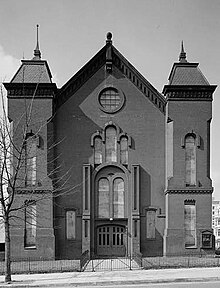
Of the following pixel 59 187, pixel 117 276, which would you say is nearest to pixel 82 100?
pixel 59 187

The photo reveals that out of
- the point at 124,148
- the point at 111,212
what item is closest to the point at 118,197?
the point at 111,212

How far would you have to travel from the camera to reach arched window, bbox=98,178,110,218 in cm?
3703

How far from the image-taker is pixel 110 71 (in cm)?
3825

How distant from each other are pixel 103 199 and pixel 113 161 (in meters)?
3.22

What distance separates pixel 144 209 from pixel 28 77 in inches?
565

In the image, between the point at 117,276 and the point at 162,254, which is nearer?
the point at 117,276

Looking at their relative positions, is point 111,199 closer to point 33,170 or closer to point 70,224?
point 70,224

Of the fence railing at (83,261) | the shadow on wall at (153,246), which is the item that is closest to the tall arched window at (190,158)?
the shadow on wall at (153,246)

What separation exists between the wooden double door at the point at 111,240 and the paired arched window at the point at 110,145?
5.41 metres

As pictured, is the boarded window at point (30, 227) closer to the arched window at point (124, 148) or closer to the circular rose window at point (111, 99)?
the arched window at point (124, 148)

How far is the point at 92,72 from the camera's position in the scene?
38.2 metres

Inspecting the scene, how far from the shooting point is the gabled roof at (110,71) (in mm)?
37812

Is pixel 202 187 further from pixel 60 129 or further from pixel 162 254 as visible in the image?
pixel 60 129

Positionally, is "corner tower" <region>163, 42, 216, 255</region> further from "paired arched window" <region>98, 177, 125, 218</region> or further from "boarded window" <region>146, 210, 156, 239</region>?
"paired arched window" <region>98, 177, 125, 218</region>
